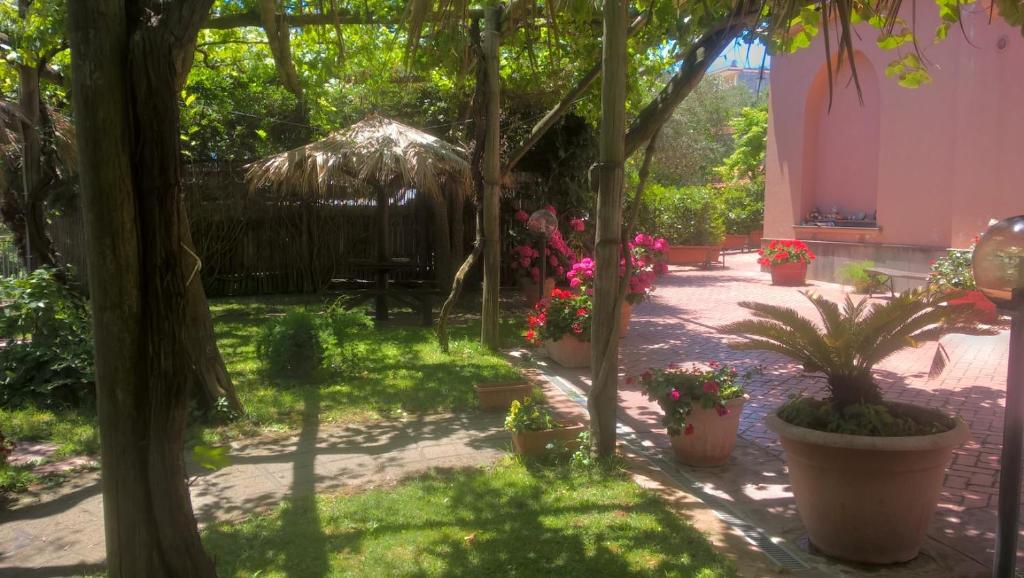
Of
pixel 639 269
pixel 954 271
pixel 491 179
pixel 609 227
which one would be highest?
pixel 491 179

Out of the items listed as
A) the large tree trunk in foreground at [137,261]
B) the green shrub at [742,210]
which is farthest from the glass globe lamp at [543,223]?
the green shrub at [742,210]

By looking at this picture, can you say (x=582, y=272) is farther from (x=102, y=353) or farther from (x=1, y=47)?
(x=1, y=47)

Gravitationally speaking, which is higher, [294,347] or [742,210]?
[742,210]

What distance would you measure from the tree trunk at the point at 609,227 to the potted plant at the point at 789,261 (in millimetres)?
11651

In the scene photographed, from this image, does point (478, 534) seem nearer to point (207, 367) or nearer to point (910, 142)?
point (207, 367)

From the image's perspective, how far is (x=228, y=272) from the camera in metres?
15.5

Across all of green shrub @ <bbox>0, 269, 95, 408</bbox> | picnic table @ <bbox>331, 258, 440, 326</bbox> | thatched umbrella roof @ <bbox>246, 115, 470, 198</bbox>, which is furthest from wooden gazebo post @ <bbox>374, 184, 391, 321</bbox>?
green shrub @ <bbox>0, 269, 95, 408</bbox>

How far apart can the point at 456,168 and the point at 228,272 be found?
6.40 meters

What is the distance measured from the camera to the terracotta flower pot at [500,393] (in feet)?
23.0

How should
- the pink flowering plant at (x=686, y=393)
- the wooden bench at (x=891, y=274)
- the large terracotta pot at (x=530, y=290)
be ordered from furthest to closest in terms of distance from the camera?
the large terracotta pot at (x=530, y=290) → the wooden bench at (x=891, y=274) → the pink flowering plant at (x=686, y=393)

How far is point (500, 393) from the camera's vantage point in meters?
7.03

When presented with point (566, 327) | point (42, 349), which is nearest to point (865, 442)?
point (566, 327)

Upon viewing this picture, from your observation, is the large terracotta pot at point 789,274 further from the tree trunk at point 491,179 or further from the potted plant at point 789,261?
the tree trunk at point 491,179

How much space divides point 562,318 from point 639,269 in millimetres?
1809
